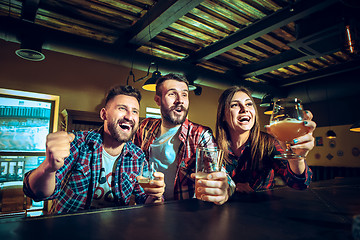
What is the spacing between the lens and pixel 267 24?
3820mm

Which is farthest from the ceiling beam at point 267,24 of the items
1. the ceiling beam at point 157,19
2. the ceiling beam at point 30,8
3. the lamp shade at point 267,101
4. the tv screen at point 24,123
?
the tv screen at point 24,123

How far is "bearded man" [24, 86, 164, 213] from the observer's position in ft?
5.10

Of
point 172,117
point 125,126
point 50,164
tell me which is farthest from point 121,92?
point 50,164

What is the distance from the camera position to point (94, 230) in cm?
58

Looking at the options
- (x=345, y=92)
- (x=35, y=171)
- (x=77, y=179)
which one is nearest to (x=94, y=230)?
(x=35, y=171)

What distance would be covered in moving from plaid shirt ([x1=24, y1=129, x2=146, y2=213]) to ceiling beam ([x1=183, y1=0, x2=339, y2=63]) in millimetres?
3133

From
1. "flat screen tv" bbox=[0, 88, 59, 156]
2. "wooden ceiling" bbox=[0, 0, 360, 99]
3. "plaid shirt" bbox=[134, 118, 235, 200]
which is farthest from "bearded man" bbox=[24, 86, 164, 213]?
"flat screen tv" bbox=[0, 88, 59, 156]

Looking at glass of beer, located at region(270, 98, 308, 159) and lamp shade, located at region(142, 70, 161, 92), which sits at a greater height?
lamp shade, located at region(142, 70, 161, 92)

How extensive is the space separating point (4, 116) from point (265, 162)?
492cm

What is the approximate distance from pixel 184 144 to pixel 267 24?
283 centimetres

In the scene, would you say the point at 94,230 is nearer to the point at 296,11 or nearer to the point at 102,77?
the point at 296,11

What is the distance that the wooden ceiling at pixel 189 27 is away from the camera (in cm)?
325

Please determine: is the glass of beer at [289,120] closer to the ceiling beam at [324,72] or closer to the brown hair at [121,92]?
the brown hair at [121,92]

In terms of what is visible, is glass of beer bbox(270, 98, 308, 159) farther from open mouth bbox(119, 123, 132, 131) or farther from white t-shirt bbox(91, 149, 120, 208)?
white t-shirt bbox(91, 149, 120, 208)
